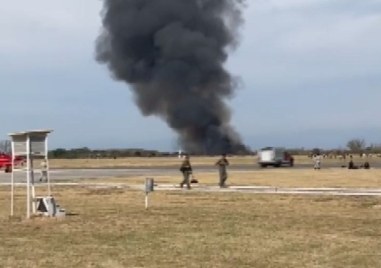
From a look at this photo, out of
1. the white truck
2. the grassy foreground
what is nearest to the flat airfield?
the grassy foreground

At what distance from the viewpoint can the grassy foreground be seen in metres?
11.9

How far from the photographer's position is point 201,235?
15141 millimetres

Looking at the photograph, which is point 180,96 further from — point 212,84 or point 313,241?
point 313,241

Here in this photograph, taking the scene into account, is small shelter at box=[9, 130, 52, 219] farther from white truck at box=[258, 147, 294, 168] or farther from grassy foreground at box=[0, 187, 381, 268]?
white truck at box=[258, 147, 294, 168]

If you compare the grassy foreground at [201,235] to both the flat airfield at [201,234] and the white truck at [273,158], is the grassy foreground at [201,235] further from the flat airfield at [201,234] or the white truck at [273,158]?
the white truck at [273,158]

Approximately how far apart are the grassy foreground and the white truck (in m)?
46.8

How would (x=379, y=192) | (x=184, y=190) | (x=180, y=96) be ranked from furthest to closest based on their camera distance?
(x=180, y=96) < (x=184, y=190) < (x=379, y=192)

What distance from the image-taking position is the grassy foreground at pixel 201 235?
38.9ft

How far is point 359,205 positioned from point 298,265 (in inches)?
510

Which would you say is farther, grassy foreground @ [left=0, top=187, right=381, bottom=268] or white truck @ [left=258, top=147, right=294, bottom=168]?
white truck @ [left=258, top=147, right=294, bottom=168]

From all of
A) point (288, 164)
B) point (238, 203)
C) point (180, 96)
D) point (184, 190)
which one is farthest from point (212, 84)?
point (238, 203)

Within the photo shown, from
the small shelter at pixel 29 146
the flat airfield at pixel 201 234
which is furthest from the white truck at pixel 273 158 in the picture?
the small shelter at pixel 29 146

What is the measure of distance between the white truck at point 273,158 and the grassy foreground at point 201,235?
46.8 meters

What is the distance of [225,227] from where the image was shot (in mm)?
16719
